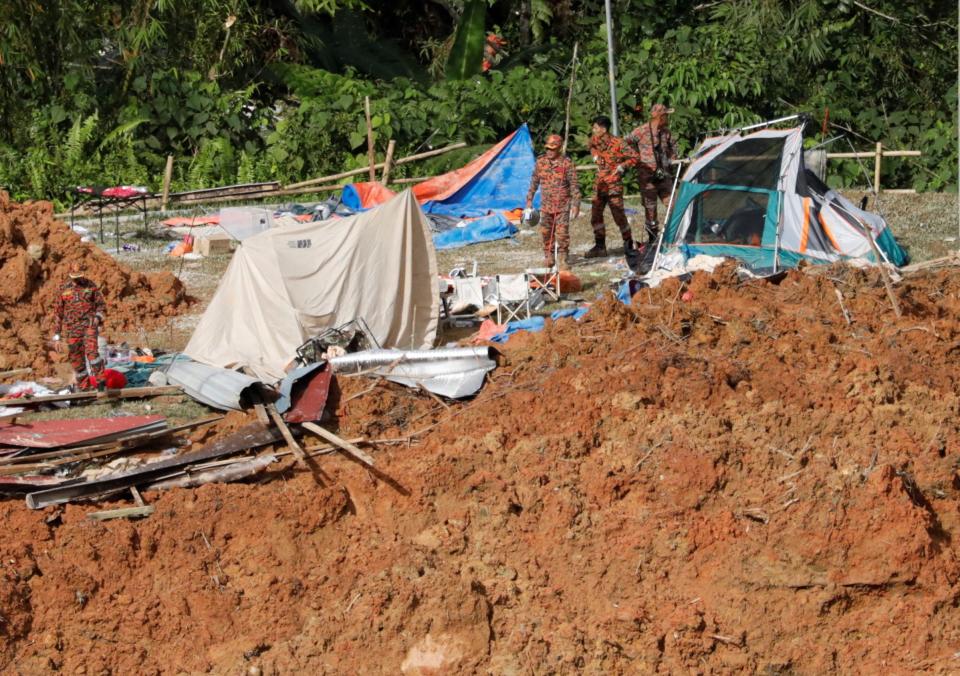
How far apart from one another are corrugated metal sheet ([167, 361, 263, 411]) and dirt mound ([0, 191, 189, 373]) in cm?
229

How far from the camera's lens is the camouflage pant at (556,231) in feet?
48.2

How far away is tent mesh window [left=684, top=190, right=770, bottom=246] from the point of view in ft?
46.8

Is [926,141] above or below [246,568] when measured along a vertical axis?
above

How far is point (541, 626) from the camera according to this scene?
30.5 ft

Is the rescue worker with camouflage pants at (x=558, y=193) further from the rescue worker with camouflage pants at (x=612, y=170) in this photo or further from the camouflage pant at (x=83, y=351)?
the camouflage pant at (x=83, y=351)

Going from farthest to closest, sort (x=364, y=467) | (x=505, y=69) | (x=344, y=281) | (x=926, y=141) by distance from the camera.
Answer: (x=505, y=69)
(x=926, y=141)
(x=344, y=281)
(x=364, y=467)

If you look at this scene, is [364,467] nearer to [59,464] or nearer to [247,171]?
[59,464]

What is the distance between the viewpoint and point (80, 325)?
1145 cm

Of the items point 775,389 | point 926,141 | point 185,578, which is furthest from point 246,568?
point 926,141

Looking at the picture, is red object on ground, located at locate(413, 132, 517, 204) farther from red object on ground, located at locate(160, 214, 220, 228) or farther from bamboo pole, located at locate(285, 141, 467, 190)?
red object on ground, located at locate(160, 214, 220, 228)

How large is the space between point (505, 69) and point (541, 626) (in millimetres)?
16283

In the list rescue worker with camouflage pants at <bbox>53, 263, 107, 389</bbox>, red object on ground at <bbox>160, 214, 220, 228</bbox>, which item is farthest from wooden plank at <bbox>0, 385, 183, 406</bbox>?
red object on ground at <bbox>160, 214, 220, 228</bbox>

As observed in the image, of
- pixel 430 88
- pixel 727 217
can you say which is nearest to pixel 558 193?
pixel 727 217

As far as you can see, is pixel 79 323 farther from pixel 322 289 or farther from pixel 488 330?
pixel 488 330
